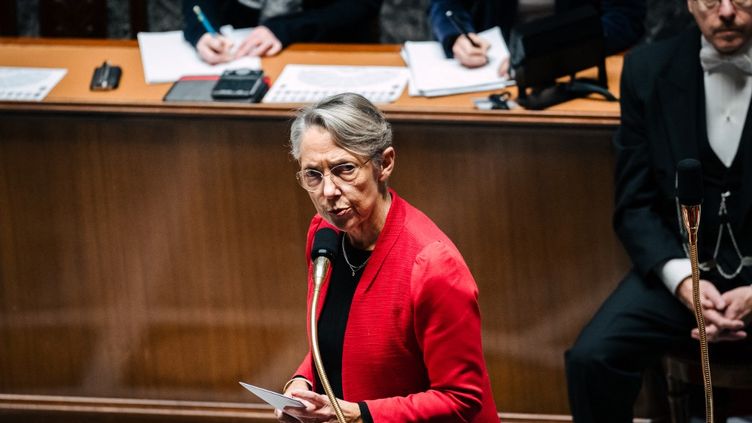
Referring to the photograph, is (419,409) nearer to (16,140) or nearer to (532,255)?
(532,255)

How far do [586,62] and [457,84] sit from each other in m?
0.35

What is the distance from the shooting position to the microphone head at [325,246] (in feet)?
6.24

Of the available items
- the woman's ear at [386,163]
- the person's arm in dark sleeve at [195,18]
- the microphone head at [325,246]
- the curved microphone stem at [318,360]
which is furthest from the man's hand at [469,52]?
the curved microphone stem at [318,360]

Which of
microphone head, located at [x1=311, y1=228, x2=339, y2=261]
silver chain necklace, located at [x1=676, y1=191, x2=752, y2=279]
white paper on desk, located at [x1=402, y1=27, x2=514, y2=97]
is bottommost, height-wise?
silver chain necklace, located at [x1=676, y1=191, x2=752, y2=279]

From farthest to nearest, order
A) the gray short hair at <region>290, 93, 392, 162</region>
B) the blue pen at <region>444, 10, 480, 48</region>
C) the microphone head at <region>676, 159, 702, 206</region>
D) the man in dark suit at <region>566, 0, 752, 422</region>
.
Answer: the blue pen at <region>444, 10, 480, 48</region>
the man in dark suit at <region>566, 0, 752, 422</region>
the gray short hair at <region>290, 93, 392, 162</region>
the microphone head at <region>676, 159, 702, 206</region>

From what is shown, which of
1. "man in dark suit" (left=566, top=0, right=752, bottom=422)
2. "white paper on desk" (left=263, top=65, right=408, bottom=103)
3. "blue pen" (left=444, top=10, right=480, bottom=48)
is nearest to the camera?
"man in dark suit" (left=566, top=0, right=752, bottom=422)

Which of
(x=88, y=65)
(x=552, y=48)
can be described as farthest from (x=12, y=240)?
(x=552, y=48)

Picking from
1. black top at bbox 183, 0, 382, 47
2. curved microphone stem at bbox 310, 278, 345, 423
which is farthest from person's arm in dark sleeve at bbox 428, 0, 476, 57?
curved microphone stem at bbox 310, 278, 345, 423

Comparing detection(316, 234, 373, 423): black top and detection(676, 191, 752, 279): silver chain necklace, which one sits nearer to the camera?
detection(316, 234, 373, 423): black top

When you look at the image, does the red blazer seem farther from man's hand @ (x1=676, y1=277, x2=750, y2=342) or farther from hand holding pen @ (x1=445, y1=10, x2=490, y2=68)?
hand holding pen @ (x1=445, y1=10, x2=490, y2=68)

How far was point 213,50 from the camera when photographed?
3412mm

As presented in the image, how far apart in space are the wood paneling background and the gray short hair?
969 millimetres

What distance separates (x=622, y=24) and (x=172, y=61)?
1.36 metres

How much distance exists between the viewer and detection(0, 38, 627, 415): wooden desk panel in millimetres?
2977
